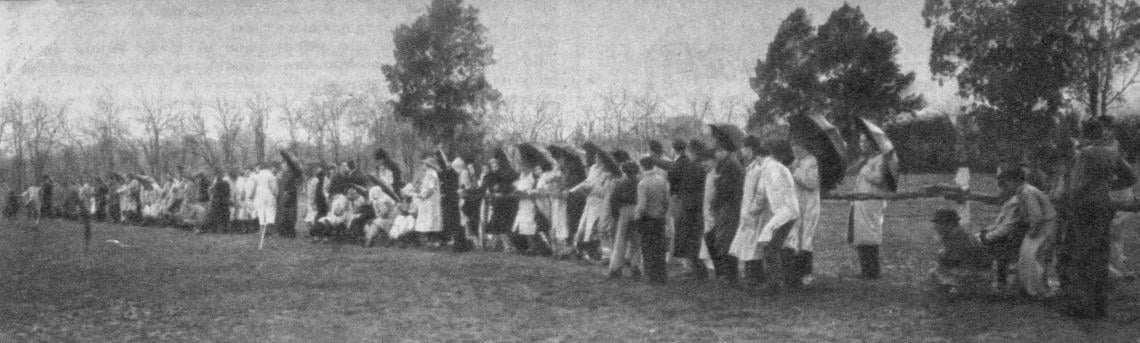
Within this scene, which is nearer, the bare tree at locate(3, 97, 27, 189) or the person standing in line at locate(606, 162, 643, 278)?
the person standing in line at locate(606, 162, 643, 278)

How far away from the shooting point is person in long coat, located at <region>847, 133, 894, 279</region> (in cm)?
1019

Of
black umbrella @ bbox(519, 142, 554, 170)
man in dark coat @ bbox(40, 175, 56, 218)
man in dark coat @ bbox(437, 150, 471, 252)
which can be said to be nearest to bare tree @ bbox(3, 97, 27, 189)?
man in dark coat @ bbox(40, 175, 56, 218)

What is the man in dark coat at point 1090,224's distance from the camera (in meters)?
7.24

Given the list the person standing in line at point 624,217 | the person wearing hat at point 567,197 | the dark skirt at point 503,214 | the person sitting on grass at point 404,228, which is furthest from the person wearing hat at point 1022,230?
the person sitting on grass at point 404,228

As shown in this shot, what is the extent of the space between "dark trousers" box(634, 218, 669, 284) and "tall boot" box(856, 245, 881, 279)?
6.61ft

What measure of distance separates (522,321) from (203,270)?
19.1 ft

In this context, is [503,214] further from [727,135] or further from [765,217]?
[765,217]

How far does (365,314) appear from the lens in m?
8.10

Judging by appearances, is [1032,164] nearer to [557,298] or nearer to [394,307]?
[557,298]

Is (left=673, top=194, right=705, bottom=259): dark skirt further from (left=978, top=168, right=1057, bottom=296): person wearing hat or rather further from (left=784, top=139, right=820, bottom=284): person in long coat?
(left=978, top=168, right=1057, bottom=296): person wearing hat

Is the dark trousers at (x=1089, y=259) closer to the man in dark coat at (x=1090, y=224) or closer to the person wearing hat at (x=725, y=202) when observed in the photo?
the man in dark coat at (x=1090, y=224)

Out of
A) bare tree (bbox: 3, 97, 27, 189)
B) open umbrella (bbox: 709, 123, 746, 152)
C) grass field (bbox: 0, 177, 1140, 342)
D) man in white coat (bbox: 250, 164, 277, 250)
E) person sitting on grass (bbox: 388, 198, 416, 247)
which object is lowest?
grass field (bbox: 0, 177, 1140, 342)

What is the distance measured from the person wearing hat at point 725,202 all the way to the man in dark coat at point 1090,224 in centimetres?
305

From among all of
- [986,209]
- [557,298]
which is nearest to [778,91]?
[986,209]
